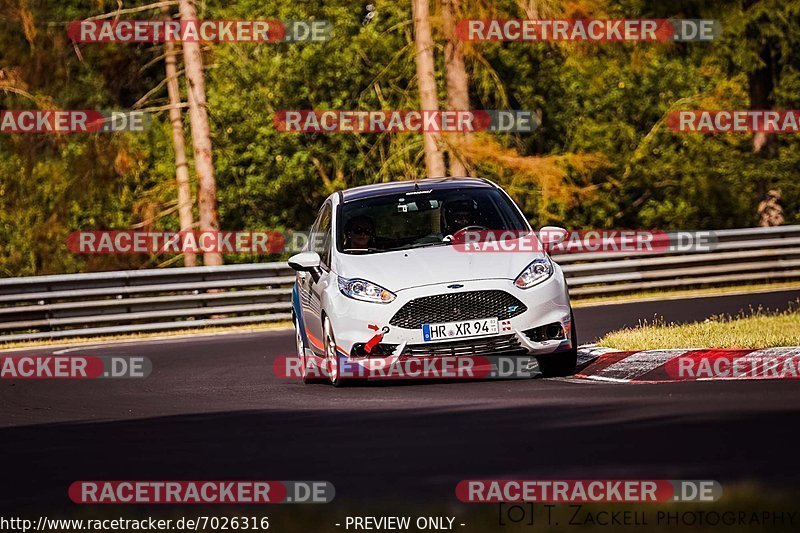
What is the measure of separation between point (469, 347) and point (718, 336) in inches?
123

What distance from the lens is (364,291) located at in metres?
12.2

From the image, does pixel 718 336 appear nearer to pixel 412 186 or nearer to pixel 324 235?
pixel 412 186

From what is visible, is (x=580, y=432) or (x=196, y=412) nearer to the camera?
(x=580, y=432)

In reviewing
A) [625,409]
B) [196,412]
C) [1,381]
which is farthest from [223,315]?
[625,409]

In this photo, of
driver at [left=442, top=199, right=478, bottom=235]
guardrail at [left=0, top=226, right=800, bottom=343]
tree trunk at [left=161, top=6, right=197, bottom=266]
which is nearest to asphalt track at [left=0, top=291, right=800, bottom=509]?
driver at [left=442, top=199, right=478, bottom=235]

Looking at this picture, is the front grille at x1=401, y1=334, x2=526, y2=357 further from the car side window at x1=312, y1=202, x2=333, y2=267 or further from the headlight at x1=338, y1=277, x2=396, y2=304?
A: the car side window at x1=312, y1=202, x2=333, y2=267

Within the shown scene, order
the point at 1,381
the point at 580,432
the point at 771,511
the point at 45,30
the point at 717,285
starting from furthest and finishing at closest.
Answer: the point at 45,30 → the point at 717,285 → the point at 1,381 → the point at 580,432 → the point at 771,511

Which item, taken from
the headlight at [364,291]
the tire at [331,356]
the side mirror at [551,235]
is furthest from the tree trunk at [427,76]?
the headlight at [364,291]

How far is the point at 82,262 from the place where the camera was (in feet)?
139

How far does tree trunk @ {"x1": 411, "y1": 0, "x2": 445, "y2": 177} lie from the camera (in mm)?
29688

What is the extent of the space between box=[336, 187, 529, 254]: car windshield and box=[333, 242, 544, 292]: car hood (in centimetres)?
30

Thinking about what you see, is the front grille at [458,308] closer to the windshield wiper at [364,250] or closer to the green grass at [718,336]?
the windshield wiper at [364,250]

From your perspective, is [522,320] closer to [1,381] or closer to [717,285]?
[1,381]

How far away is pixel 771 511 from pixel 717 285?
69.2 ft
